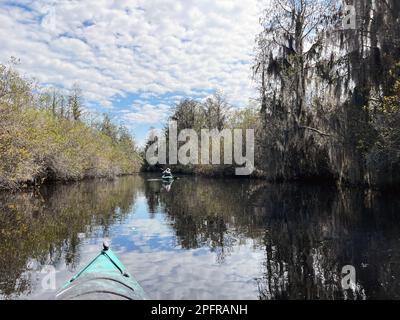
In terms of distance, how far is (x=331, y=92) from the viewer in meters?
22.8

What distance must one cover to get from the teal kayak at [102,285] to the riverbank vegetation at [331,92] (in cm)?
1202

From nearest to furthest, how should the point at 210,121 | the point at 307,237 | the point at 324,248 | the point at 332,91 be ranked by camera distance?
the point at 324,248 < the point at 307,237 < the point at 332,91 < the point at 210,121

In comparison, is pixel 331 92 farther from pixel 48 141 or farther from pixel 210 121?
pixel 210 121

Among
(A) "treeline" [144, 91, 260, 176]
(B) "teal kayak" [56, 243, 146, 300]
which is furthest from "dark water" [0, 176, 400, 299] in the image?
(A) "treeline" [144, 91, 260, 176]

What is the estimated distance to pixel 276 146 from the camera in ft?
87.0

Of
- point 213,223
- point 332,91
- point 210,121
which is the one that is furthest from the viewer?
point 210,121

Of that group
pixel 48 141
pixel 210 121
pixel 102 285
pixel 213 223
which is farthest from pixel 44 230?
pixel 210 121

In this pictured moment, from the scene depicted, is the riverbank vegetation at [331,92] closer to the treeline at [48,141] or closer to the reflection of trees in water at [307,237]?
the reflection of trees in water at [307,237]

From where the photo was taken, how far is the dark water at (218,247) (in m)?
6.63

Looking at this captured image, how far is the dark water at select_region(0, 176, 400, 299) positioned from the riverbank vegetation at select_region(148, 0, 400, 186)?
11.3ft

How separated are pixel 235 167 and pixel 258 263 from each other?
36.6 m

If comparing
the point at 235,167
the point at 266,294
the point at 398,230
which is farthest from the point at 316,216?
the point at 235,167

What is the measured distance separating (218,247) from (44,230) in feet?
18.8
